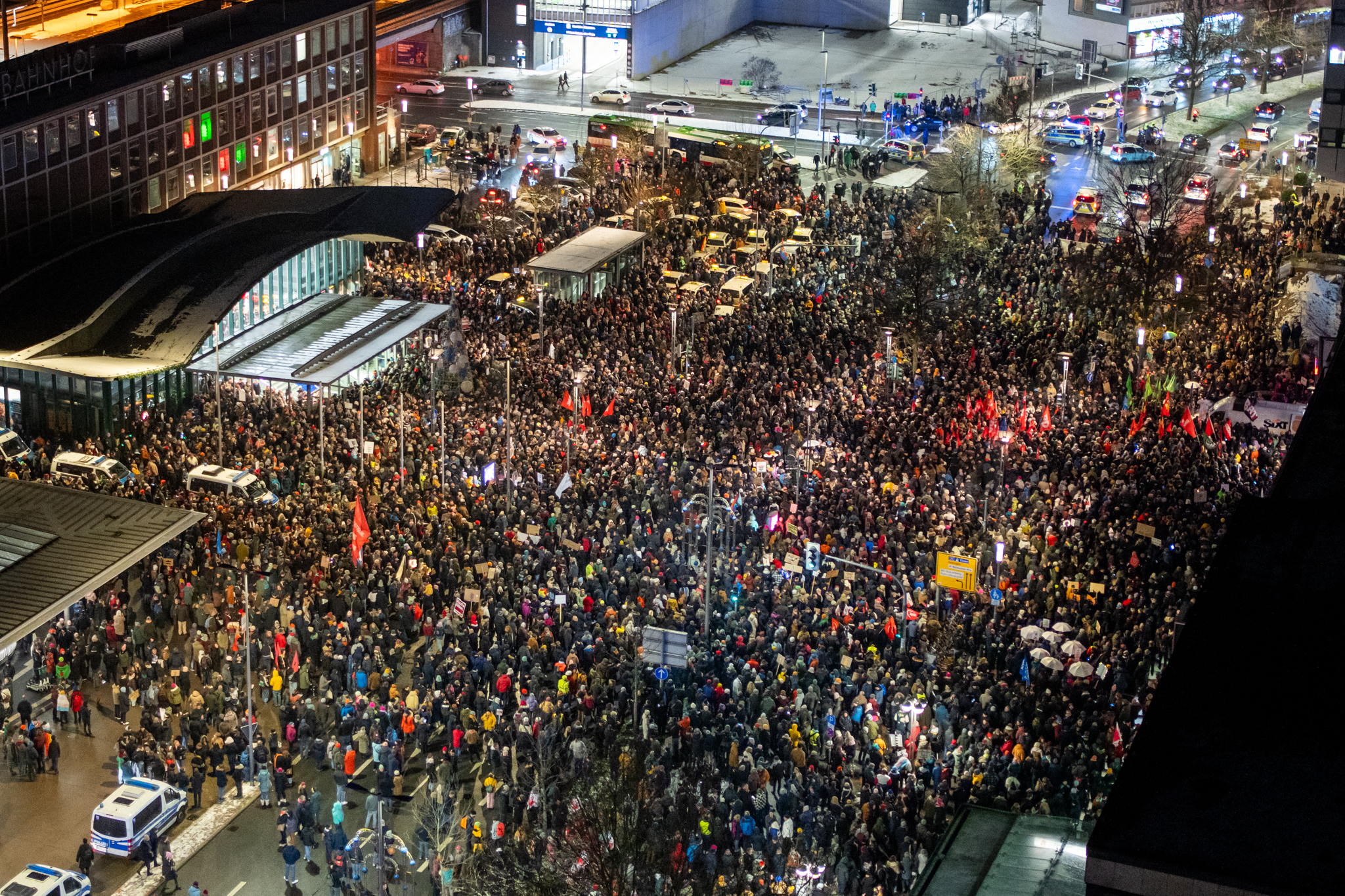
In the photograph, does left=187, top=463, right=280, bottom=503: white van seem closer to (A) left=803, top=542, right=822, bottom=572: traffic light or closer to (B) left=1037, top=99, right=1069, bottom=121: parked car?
(A) left=803, top=542, right=822, bottom=572: traffic light

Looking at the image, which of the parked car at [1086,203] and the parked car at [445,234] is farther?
the parked car at [1086,203]

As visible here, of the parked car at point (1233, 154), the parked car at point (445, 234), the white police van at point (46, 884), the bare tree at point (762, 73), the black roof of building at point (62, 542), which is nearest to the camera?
the white police van at point (46, 884)

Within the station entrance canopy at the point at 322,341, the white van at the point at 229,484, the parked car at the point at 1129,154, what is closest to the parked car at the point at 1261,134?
the parked car at the point at 1129,154

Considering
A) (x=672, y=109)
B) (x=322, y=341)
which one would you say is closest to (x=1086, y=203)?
(x=672, y=109)

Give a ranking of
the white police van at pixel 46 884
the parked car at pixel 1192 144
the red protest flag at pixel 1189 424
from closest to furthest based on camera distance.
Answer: the white police van at pixel 46 884
the red protest flag at pixel 1189 424
the parked car at pixel 1192 144

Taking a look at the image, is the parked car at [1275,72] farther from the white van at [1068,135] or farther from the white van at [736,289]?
the white van at [736,289]

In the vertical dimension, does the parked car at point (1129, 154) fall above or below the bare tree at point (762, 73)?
below

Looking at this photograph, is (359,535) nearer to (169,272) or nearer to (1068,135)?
(169,272)

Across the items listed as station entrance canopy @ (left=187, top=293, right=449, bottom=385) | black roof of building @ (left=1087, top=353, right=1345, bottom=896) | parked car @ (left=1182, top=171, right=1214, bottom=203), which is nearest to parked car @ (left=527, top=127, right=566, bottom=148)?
station entrance canopy @ (left=187, top=293, right=449, bottom=385)
